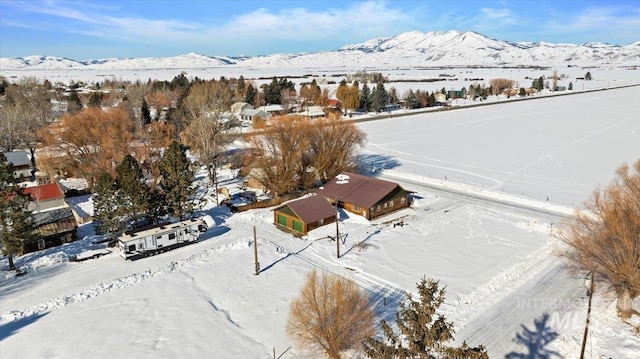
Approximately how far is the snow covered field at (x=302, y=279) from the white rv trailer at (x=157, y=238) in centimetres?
73

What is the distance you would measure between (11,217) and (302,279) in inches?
749

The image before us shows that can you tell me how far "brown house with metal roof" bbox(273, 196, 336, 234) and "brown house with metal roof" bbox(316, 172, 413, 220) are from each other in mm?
2027

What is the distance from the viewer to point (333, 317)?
56.3 ft

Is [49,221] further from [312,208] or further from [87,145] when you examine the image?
[312,208]

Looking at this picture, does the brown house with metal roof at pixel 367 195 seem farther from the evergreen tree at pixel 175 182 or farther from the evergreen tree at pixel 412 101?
the evergreen tree at pixel 412 101

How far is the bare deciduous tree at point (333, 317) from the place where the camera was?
56.3 ft

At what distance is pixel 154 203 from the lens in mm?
34312

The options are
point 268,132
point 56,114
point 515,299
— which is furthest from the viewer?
point 56,114

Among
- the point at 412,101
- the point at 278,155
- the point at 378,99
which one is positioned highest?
the point at 378,99

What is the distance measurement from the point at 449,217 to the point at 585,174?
2469 cm

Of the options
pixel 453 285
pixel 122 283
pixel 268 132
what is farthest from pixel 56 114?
pixel 453 285

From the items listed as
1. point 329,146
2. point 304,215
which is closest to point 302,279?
point 304,215

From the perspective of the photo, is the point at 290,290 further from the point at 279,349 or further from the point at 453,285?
the point at 453,285

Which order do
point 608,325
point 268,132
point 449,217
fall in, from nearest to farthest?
point 608,325, point 449,217, point 268,132
